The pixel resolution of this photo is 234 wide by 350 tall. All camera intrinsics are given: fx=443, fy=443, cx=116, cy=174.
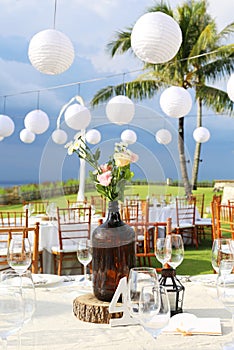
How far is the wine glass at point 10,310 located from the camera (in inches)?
38.6

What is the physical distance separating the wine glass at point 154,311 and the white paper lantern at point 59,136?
712cm

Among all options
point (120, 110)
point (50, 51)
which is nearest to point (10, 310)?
point (50, 51)

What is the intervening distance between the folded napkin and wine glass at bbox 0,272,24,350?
463 millimetres

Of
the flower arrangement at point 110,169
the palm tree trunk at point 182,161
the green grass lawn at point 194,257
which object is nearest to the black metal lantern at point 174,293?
the flower arrangement at point 110,169

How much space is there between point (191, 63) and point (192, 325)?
10.2 metres

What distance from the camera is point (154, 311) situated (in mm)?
1031

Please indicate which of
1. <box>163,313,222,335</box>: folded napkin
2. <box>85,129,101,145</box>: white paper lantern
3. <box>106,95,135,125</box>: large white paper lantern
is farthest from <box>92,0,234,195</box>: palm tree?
<box>163,313,222,335</box>: folded napkin

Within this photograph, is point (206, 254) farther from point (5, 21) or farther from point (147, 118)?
point (5, 21)

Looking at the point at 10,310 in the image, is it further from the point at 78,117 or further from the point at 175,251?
the point at 78,117

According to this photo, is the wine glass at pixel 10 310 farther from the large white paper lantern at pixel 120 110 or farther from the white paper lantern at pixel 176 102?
the large white paper lantern at pixel 120 110

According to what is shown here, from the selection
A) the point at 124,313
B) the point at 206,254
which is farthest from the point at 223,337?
the point at 206,254

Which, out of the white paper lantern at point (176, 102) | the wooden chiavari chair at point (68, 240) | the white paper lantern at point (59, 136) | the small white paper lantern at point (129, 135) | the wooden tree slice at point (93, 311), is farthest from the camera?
the small white paper lantern at point (129, 135)

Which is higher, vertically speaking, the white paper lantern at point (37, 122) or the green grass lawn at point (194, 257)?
the white paper lantern at point (37, 122)

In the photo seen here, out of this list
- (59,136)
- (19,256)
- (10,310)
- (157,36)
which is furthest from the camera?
(59,136)
